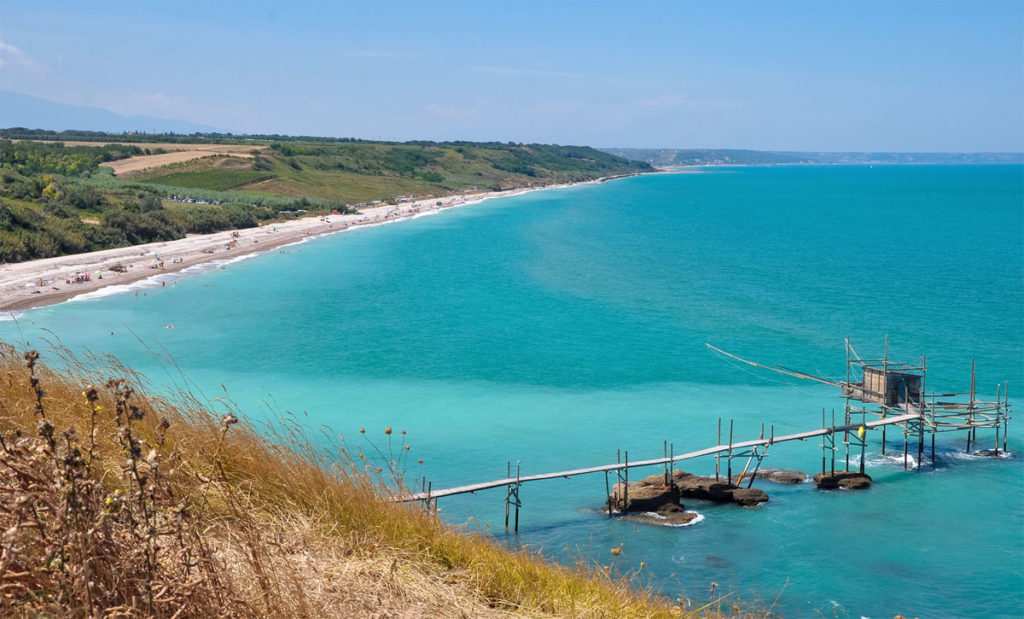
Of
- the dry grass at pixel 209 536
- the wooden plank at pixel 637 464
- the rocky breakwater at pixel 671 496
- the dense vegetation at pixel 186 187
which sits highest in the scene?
the dense vegetation at pixel 186 187

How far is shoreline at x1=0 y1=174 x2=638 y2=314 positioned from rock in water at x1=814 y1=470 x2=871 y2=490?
3596 cm

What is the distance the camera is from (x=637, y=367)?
111ft

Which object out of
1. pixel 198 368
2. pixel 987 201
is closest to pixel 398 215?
pixel 198 368

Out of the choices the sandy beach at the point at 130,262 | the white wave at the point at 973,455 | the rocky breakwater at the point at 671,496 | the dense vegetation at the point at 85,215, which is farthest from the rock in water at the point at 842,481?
the dense vegetation at the point at 85,215

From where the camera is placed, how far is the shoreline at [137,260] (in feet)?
143

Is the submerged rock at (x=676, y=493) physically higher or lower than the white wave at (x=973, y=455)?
higher

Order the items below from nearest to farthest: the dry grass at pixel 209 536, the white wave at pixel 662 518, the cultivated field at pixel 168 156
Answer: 1. the dry grass at pixel 209 536
2. the white wave at pixel 662 518
3. the cultivated field at pixel 168 156

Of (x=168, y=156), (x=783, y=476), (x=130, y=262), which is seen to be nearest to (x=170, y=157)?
(x=168, y=156)

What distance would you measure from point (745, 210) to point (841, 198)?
45.4m

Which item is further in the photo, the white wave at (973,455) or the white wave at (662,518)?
the white wave at (973,455)

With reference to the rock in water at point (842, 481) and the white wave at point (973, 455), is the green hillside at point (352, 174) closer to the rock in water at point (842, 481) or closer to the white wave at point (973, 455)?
the white wave at point (973, 455)

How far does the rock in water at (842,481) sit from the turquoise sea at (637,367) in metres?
0.39

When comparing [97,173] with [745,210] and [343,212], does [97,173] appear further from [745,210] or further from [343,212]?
[745,210]

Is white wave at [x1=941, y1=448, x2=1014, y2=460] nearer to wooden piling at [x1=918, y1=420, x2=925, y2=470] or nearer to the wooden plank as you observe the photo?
wooden piling at [x1=918, y1=420, x2=925, y2=470]
